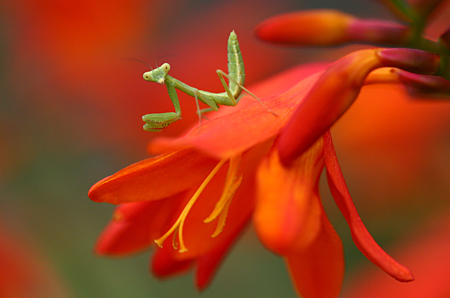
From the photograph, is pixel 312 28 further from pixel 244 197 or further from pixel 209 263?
pixel 209 263

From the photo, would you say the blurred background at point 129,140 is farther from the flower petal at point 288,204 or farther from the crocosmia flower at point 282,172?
the flower petal at point 288,204

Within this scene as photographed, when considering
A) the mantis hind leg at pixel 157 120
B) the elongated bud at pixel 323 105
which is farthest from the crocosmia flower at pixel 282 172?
the mantis hind leg at pixel 157 120

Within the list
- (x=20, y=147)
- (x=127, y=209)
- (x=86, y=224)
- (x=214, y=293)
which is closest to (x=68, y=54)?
(x=20, y=147)

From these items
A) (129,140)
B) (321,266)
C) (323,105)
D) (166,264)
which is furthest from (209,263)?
(129,140)

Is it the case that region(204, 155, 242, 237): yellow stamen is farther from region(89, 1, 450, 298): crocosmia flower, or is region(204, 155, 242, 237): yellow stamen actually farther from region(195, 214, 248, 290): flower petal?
region(195, 214, 248, 290): flower petal

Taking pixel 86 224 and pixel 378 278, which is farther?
pixel 86 224

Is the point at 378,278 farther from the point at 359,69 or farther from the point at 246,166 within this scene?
the point at 359,69

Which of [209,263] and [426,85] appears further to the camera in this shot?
[209,263]
